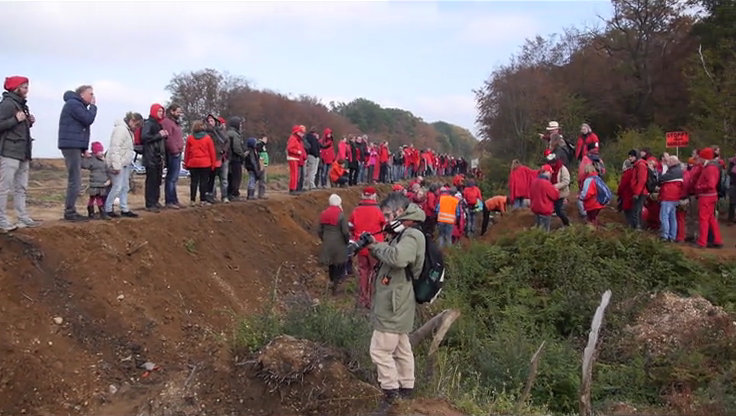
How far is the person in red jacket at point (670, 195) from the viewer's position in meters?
13.1

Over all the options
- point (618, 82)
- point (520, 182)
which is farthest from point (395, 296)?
point (618, 82)

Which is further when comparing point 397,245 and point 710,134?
point 710,134

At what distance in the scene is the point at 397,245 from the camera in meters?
5.91

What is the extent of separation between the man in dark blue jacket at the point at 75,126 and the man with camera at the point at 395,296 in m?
5.25

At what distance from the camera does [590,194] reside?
1375 cm

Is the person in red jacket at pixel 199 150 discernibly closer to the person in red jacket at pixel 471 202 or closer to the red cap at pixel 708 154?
the person in red jacket at pixel 471 202

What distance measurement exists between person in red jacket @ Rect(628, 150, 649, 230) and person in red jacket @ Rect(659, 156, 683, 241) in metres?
0.37

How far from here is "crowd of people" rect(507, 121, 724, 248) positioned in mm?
Result: 13078

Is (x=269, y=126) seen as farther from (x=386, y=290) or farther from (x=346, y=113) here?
(x=386, y=290)

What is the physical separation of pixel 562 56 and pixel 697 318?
1518 inches

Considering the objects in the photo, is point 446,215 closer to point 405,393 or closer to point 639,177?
point 639,177

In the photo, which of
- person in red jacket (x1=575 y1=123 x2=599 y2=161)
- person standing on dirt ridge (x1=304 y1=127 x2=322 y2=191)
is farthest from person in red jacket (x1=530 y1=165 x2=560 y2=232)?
person standing on dirt ridge (x1=304 y1=127 x2=322 y2=191)

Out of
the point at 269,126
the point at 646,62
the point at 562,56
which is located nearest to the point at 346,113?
the point at 269,126

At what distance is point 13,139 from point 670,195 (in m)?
12.0
